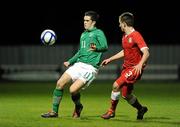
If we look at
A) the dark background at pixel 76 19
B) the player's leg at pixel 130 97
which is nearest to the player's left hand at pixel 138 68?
the player's leg at pixel 130 97

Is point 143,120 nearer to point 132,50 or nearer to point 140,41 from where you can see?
point 132,50

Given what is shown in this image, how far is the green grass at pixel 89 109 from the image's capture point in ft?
42.4

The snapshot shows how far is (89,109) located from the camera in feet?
54.5

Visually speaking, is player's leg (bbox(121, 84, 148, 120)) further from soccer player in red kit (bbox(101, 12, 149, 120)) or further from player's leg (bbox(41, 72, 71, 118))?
player's leg (bbox(41, 72, 71, 118))

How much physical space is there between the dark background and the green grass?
14284 mm

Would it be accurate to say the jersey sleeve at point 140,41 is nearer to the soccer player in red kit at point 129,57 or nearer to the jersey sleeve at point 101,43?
the soccer player in red kit at point 129,57

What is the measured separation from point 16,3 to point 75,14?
3.84 meters

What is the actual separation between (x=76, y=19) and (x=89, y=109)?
23.1m

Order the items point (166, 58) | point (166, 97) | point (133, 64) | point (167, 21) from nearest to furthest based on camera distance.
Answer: point (133, 64), point (166, 97), point (166, 58), point (167, 21)

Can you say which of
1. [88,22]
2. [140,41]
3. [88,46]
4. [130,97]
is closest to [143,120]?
[130,97]

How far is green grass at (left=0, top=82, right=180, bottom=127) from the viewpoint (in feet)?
42.4

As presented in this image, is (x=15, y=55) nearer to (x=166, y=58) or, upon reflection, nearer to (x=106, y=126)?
(x=166, y=58)

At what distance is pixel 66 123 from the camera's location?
12828 mm

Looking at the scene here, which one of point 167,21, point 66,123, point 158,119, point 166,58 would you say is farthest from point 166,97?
point 167,21
